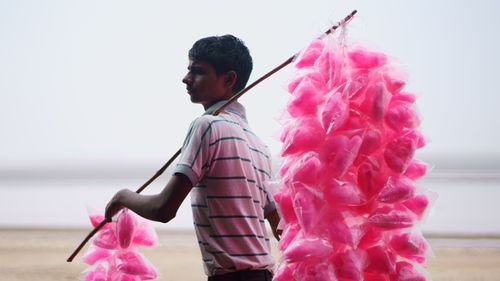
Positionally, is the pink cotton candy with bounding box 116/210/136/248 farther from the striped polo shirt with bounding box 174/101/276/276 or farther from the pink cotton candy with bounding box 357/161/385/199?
the pink cotton candy with bounding box 357/161/385/199

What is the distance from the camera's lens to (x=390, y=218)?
102cm

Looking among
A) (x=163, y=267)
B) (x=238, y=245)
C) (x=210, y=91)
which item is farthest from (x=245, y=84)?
(x=163, y=267)

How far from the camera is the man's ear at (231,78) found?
49.7 inches

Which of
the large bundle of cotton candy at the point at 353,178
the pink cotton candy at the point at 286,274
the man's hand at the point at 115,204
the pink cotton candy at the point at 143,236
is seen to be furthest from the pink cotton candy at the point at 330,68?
the pink cotton candy at the point at 143,236

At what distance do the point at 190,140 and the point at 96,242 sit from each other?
1.34 feet

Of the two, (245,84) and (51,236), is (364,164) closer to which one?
(245,84)

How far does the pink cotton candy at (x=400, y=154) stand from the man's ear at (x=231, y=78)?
373 millimetres

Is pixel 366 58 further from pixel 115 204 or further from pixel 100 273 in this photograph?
pixel 100 273

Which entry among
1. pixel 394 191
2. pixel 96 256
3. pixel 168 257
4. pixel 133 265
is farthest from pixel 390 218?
Result: pixel 168 257

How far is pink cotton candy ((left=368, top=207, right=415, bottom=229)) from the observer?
1.02m

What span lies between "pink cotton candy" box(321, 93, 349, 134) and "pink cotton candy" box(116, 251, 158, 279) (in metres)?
0.56

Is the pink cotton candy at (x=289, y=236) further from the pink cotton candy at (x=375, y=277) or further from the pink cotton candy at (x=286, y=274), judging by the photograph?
the pink cotton candy at (x=375, y=277)

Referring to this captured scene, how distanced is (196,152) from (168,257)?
3191mm

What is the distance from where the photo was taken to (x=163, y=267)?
→ 3.82 metres
